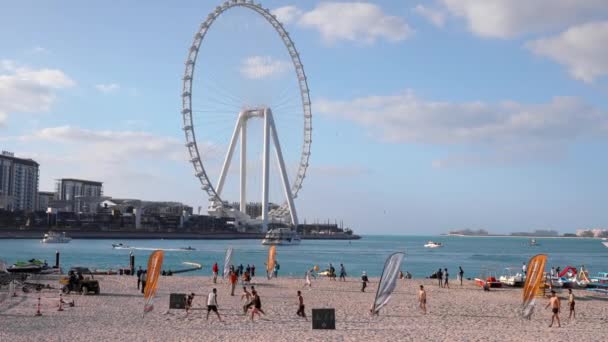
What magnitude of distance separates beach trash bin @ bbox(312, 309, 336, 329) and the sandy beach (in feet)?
0.95

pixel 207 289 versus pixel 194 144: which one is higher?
pixel 194 144

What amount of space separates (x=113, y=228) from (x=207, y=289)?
14976 centimetres

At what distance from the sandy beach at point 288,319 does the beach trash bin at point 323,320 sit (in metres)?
0.29

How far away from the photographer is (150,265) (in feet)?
67.5

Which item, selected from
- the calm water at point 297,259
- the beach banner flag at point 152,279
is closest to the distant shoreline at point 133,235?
the calm water at point 297,259

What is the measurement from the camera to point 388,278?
18.9m

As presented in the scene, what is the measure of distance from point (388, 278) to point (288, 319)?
4.88 m

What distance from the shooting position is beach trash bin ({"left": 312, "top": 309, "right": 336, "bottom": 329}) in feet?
64.8

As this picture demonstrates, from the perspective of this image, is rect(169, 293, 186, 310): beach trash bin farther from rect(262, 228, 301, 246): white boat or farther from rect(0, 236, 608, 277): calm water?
rect(262, 228, 301, 246): white boat

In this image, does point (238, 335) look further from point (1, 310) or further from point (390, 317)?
point (1, 310)

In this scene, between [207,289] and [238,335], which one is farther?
[207,289]

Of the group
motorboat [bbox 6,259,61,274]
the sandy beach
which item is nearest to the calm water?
motorboat [bbox 6,259,61,274]

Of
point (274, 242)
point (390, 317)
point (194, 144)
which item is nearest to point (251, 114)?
point (194, 144)

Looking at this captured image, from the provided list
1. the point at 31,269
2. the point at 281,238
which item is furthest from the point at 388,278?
the point at 281,238
